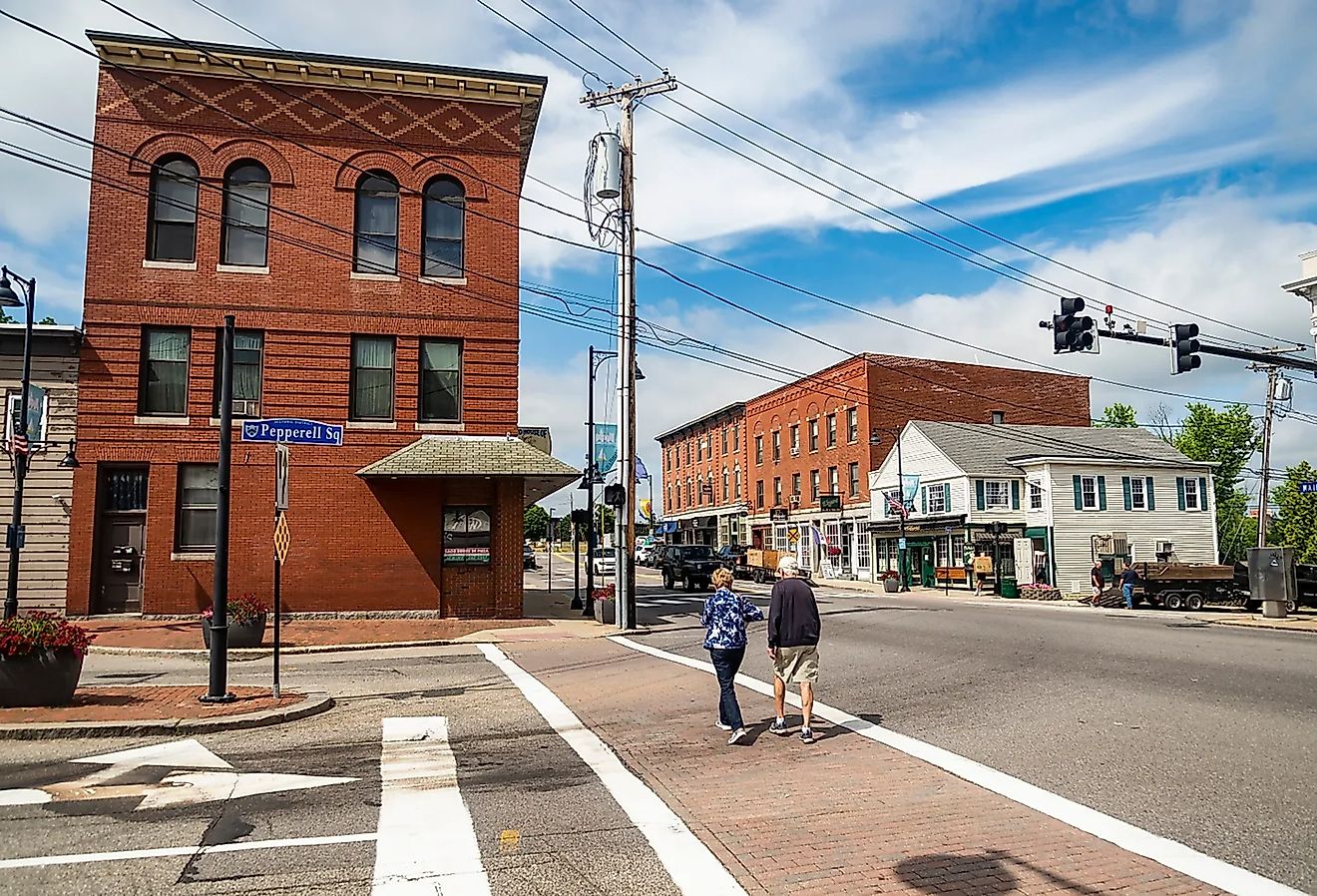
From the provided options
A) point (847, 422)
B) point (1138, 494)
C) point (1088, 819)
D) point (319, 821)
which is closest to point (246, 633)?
point (319, 821)

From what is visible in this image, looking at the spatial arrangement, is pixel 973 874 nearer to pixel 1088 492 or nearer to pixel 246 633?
pixel 246 633

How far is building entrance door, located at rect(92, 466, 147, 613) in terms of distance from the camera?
2220cm

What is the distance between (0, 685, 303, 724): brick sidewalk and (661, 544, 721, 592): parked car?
2959cm

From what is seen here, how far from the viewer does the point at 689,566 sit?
137ft

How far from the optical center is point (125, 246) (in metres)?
22.5

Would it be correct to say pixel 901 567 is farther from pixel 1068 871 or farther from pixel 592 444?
pixel 1068 871

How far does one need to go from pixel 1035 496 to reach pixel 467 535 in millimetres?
28485

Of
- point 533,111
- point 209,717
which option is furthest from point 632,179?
point 209,717

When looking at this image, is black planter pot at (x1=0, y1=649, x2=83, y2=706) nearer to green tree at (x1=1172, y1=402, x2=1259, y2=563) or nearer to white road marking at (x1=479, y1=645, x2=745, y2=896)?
white road marking at (x1=479, y1=645, x2=745, y2=896)

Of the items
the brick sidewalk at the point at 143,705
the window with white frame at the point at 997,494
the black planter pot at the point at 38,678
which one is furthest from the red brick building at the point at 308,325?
the window with white frame at the point at 997,494

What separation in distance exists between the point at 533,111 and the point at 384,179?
4367 millimetres

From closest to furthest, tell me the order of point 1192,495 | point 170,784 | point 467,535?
point 170,784 < point 467,535 < point 1192,495

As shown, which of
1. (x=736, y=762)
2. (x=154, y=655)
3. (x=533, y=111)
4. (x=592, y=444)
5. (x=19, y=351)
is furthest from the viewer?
(x=592, y=444)

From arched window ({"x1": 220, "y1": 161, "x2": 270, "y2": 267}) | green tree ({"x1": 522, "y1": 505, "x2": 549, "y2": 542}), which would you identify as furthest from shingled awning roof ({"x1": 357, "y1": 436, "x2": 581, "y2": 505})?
green tree ({"x1": 522, "y1": 505, "x2": 549, "y2": 542})
